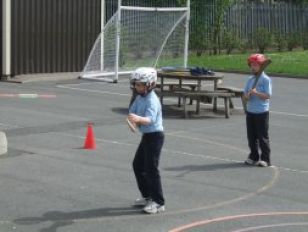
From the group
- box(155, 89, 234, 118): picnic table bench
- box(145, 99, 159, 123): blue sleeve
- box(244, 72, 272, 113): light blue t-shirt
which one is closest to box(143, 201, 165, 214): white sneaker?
box(145, 99, 159, 123): blue sleeve

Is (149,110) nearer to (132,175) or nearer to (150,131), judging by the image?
(150,131)

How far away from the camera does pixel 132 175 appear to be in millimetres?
9703

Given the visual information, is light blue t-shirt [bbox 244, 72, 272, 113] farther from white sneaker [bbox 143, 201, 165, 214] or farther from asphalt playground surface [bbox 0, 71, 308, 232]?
white sneaker [bbox 143, 201, 165, 214]

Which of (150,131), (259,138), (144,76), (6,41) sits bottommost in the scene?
(259,138)

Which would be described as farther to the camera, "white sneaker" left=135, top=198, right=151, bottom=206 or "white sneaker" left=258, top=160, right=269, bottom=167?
"white sneaker" left=258, top=160, right=269, bottom=167

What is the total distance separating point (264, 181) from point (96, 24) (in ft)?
60.3

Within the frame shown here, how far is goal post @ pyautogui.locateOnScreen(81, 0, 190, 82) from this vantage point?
24.1 m

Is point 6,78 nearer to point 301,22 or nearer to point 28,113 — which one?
point 28,113

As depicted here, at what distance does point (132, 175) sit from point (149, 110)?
2.10 m

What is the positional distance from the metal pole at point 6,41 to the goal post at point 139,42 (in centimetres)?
244

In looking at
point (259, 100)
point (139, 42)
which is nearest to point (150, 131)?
point (259, 100)

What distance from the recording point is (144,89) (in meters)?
7.77

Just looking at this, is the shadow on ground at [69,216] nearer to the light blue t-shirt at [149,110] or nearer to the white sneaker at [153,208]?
the white sneaker at [153,208]

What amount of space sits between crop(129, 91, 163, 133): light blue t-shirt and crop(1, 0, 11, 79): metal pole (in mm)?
16317
